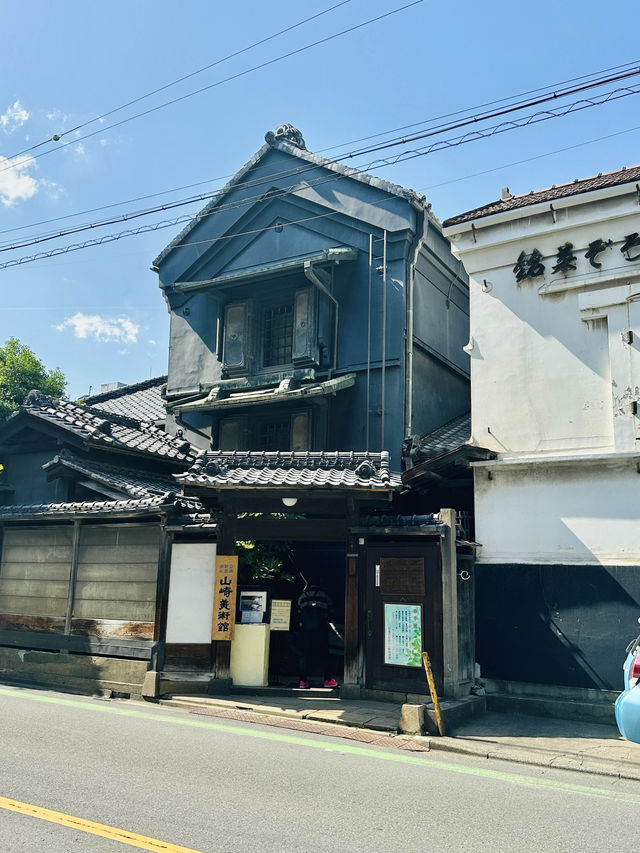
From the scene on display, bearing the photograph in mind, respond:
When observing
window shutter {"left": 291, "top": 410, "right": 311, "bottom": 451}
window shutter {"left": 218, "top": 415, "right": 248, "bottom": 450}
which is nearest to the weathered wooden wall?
window shutter {"left": 291, "top": 410, "right": 311, "bottom": 451}

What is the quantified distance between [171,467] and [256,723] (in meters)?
9.73

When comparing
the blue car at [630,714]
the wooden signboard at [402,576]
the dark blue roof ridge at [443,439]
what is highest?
the dark blue roof ridge at [443,439]

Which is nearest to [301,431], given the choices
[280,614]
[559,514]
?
[280,614]

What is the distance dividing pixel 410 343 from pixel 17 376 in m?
14.5

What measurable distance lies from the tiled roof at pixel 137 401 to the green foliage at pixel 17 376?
2.13 m

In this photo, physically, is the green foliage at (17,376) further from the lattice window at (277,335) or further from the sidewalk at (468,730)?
the sidewalk at (468,730)

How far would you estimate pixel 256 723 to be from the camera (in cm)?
1154

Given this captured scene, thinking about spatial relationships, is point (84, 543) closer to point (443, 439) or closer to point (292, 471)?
point (292, 471)

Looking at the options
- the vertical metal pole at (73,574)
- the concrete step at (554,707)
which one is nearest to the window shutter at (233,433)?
the vertical metal pole at (73,574)

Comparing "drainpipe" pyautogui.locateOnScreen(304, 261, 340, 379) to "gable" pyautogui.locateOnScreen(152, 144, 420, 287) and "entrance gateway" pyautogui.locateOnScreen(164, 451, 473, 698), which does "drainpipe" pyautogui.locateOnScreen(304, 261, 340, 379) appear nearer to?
"gable" pyautogui.locateOnScreen(152, 144, 420, 287)

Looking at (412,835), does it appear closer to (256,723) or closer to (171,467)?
(256,723)

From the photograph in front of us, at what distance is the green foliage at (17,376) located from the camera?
24094mm

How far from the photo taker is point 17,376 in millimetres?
24766

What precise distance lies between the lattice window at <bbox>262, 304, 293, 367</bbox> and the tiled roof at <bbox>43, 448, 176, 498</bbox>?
4404 mm
